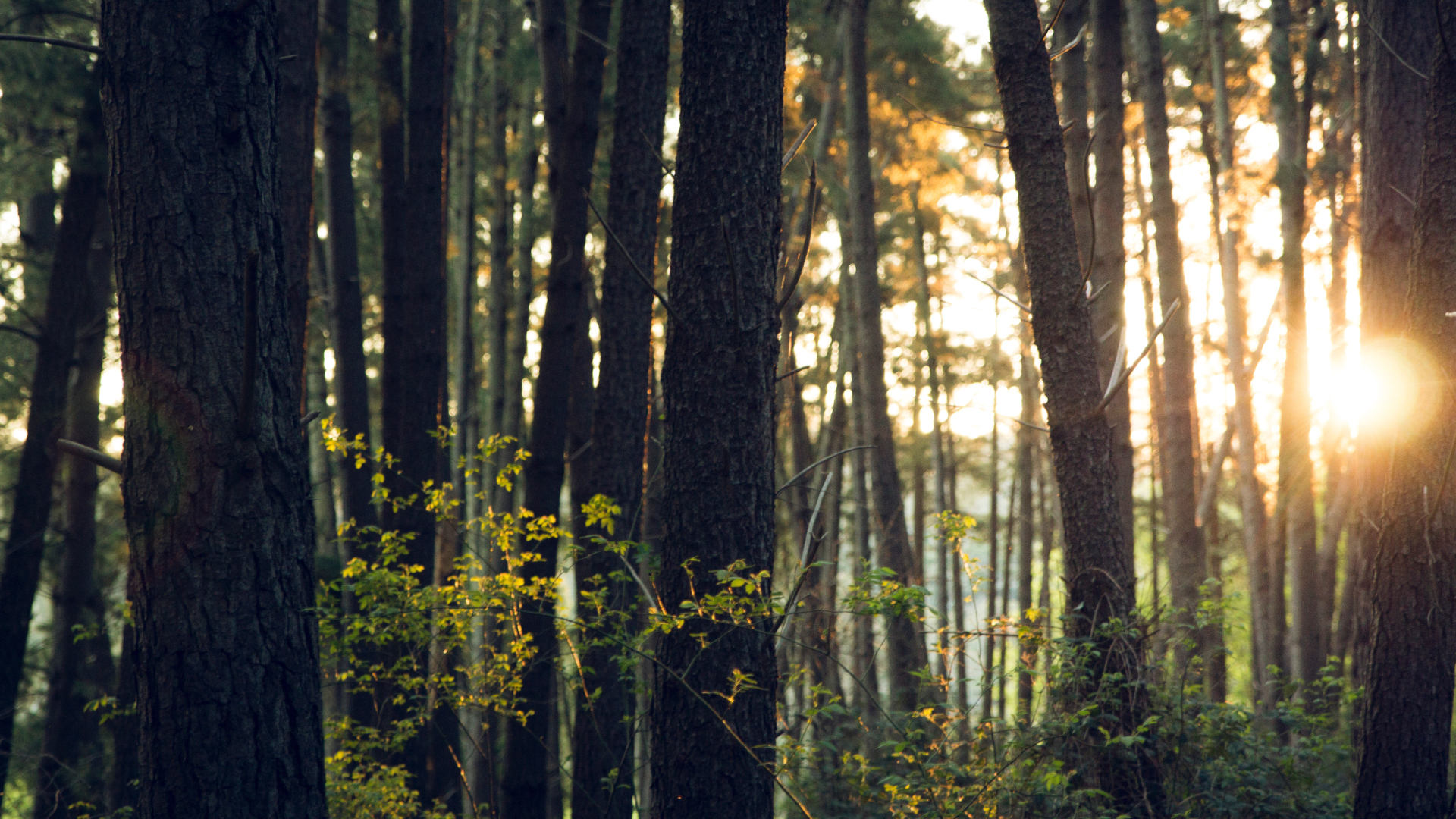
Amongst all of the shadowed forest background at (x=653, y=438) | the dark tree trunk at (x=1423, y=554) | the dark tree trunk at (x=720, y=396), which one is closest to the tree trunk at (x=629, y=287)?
the shadowed forest background at (x=653, y=438)

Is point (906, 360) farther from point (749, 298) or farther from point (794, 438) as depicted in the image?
point (749, 298)

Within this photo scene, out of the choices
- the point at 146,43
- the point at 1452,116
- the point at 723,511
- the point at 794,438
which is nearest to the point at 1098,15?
the point at 1452,116

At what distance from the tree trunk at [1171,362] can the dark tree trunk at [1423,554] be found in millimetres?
3054

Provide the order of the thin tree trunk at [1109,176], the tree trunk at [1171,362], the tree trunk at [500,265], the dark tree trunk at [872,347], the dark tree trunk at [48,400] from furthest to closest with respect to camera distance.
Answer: the tree trunk at [500,265] → the dark tree trunk at [872,347] → the dark tree trunk at [48,400] → the tree trunk at [1171,362] → the thin tree trunk at [1109,176]

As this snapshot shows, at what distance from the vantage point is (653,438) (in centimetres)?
500

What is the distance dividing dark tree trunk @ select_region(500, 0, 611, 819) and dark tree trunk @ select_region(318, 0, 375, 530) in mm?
2707

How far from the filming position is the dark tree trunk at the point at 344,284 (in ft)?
29.6

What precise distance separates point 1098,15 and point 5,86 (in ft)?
32.1

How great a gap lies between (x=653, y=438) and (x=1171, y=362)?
5315 mm

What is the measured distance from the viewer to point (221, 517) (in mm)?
2855

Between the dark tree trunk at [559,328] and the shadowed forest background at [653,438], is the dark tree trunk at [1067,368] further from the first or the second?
the dark tree trunk at [559,328]

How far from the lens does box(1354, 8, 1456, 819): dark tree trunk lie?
175 inches

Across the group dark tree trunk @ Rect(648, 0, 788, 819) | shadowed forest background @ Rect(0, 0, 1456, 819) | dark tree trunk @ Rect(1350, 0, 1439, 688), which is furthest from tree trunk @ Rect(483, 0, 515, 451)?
dark tree trunk @ Rect(1350, 0, 1439, 688)

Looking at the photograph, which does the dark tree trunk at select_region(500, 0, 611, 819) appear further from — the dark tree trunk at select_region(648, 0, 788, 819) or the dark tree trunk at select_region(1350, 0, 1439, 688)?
the dark tree trunk at select_region(1350, 0, 1439, 688)
